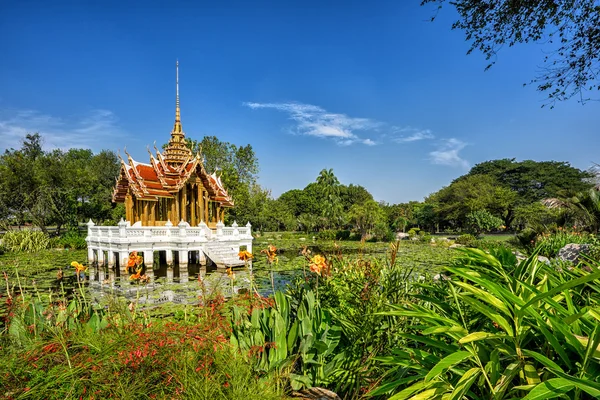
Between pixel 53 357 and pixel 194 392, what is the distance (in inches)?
45.3

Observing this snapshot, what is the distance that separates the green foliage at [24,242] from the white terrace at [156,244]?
7.05 m

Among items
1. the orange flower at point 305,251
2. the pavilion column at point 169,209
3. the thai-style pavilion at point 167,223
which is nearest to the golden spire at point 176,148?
the thai-style pavilion at point 167,223

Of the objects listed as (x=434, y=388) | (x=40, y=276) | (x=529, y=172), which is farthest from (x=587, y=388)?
(x=529, y=172)

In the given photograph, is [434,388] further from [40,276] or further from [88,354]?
[40,276]

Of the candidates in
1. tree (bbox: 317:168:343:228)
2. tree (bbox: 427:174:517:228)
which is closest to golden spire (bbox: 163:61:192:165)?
tree (bbox: 317:168:343:228)

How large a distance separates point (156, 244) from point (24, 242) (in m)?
11.7

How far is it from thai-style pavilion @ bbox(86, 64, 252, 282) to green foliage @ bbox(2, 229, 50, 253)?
6.83 meters

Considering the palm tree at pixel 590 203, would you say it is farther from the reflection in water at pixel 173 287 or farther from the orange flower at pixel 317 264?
the orange flower at pixel 317 264

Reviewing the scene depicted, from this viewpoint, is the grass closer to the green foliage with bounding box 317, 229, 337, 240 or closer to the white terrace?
the white terrace

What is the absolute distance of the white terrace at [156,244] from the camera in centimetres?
1405

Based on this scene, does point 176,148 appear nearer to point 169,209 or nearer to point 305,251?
point 169,209

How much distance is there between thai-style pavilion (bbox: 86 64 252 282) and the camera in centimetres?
1446

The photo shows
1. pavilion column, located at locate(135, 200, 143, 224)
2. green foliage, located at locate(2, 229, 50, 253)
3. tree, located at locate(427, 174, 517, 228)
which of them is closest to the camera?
pavilion column, located at locate(135, 200, 143, 224)

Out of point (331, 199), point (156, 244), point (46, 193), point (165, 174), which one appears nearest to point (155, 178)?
point (165, 174)
